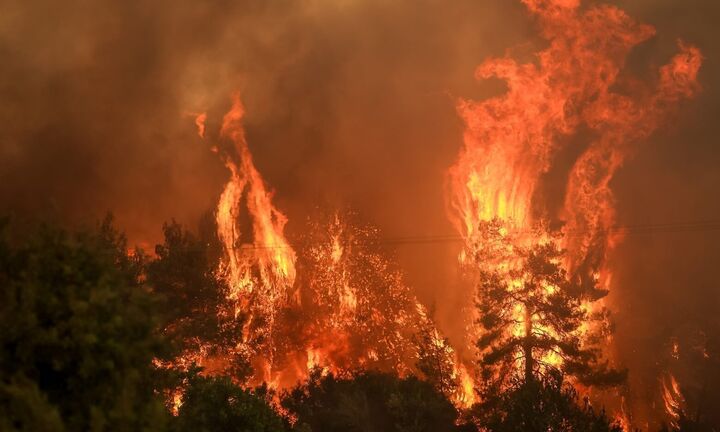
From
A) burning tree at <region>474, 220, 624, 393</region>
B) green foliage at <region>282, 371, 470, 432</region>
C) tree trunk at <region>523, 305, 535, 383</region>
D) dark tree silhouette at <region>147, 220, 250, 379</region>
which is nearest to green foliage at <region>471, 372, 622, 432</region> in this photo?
green foliage at <region>282, 371, 470, 432</region>

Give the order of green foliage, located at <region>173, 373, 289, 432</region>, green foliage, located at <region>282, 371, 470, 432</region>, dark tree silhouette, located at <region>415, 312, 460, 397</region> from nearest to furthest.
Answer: green foliage, located at <region>173, 373, 289, 432</region>
green foliage, located at <region>282, 371, 470, 432</region>
dark tree silhouette, located at <region>415, 312, 460, 397</region>

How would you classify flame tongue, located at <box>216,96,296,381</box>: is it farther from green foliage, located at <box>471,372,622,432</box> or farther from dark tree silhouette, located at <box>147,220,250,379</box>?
green foliage, located at <box>471,372,622,432</box>

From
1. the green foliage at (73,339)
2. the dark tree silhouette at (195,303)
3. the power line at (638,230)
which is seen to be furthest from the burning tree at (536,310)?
the power line at (638,230)

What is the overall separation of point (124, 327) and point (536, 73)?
147ft

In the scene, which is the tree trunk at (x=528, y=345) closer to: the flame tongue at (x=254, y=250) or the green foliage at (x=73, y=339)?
the flame tongue at (x=254, y=250)

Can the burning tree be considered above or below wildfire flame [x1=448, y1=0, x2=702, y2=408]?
below

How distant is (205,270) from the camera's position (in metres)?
32.8

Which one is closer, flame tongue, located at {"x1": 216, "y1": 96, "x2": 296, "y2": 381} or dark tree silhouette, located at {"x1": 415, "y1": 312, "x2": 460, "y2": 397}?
dark tree silhouette, located at {"x1": 415, "y1": 312, "x2": 460, "y2": 397}

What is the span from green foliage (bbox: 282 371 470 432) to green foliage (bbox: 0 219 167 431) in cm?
1398

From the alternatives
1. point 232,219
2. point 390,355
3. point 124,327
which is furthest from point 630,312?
point 124,327

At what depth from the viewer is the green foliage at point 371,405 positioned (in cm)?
2566

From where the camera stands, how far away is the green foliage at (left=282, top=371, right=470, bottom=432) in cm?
2566

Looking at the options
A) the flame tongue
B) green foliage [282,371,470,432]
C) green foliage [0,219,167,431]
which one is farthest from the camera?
the flame tongue

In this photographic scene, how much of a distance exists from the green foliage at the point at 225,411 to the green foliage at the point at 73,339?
595 cm
